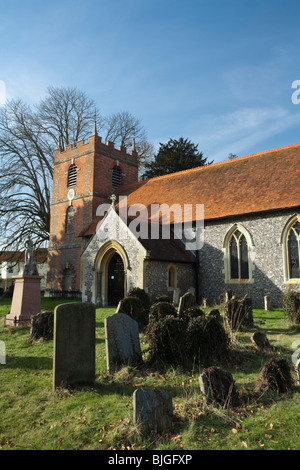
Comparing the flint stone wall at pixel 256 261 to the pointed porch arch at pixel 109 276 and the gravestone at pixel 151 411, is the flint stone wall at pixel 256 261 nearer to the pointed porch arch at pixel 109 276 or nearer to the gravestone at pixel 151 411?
the pointed porch arch at pixel 109 276

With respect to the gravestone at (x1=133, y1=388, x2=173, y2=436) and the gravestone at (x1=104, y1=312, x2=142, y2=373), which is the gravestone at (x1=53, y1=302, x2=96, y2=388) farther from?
the gravestone at (x1=133, y1=388, x2=173, y2=436)

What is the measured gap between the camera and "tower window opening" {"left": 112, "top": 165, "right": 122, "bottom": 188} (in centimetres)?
2361

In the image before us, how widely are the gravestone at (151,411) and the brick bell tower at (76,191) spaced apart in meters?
17.9

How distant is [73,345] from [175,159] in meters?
26.9

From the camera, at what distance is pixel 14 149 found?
26.2 metres

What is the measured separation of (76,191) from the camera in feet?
75.3

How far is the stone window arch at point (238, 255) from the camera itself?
1429 cm

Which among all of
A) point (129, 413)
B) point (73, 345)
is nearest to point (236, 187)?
point (73, 345)

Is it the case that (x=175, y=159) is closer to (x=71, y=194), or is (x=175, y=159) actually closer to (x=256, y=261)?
(x=71, y=194)

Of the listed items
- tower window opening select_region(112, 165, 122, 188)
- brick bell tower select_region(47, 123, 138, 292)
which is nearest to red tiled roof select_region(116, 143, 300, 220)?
brick bell tower select_region(47, 123, 138, 292)

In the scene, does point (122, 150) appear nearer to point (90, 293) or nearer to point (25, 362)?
point (90, 293)

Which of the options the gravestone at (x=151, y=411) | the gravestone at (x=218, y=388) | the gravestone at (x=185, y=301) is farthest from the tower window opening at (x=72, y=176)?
the gravestone at (x=151, y=411)
